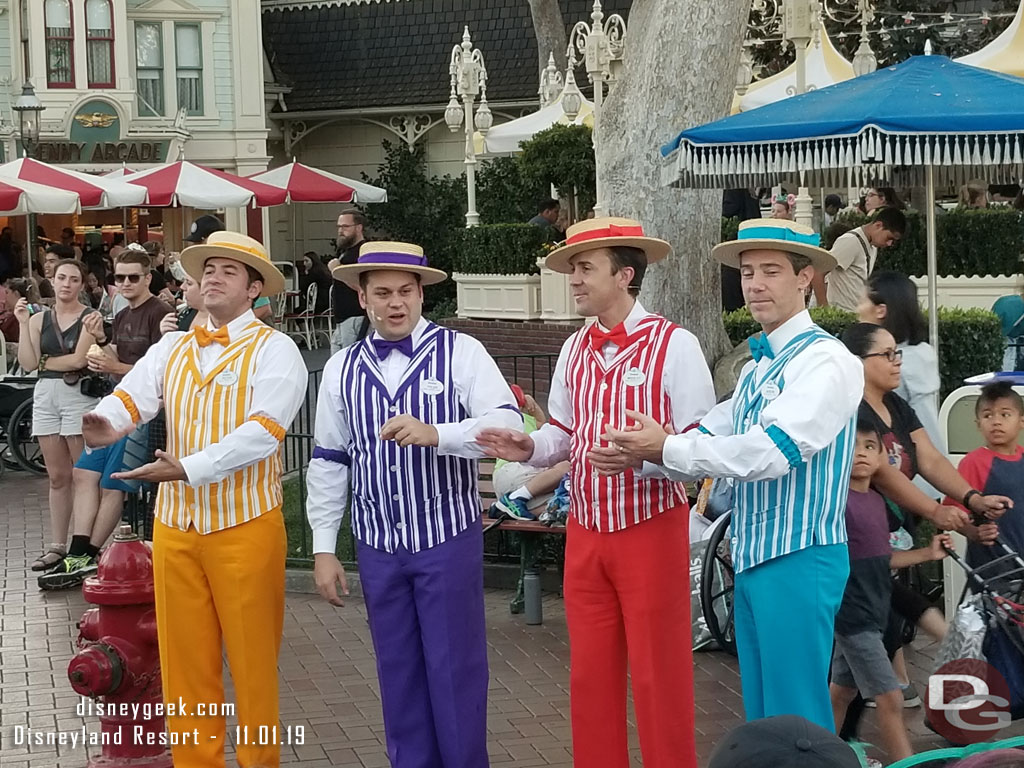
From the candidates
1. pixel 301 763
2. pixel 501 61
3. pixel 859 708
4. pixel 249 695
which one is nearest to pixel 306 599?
pixel 301 763

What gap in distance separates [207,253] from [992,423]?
2.99 meters

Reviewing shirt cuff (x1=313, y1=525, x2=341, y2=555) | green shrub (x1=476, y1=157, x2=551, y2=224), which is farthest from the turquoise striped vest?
green shrub (x1=476, y1=157, x2=551, y2=224)

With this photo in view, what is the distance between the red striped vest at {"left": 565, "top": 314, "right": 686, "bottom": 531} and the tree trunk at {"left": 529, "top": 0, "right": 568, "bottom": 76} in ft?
66.5

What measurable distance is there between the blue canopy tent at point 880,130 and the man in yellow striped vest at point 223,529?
324cm

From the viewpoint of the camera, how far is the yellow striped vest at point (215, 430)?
17.3 ft

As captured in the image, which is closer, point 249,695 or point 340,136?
point 249,695

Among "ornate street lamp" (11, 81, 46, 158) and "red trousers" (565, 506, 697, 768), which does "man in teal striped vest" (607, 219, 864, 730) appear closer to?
"red trousers" (565, 506, 697, 768)

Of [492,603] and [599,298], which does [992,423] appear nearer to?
[599,298]

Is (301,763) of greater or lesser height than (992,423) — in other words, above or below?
below

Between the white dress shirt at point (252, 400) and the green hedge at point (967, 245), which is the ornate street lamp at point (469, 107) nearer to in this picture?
the green hedge at point (967, 245)

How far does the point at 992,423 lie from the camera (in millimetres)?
5871

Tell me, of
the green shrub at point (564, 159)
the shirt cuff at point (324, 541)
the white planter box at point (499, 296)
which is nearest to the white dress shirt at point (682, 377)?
the shirt cuff at point (324, 541)

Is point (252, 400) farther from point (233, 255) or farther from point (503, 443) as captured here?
point (503, 443)

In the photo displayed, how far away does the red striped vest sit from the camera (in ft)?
15.5
